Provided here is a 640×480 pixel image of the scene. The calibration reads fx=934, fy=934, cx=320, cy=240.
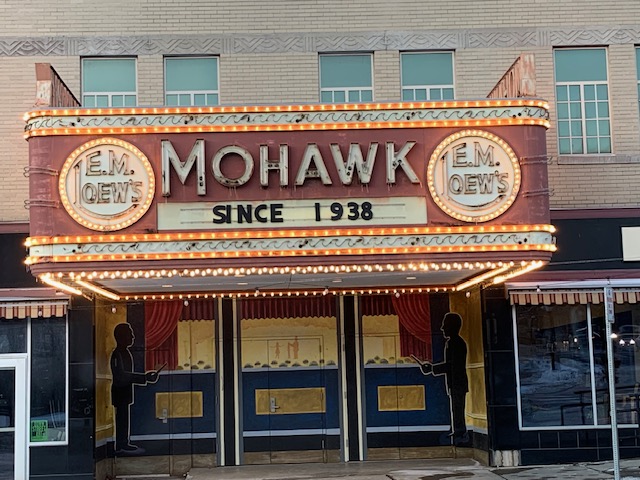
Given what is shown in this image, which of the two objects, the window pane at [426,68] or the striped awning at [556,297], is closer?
the striped awning at [556,297]

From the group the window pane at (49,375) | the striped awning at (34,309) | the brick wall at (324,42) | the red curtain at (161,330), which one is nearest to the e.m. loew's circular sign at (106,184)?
the striped awning at (34,309)

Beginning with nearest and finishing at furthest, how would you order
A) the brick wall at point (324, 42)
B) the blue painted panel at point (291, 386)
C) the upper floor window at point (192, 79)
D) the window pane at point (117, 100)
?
1. the brick wall at point (324, 42)
2. the window pane at point (117, 100)
3. the upper floor window at point (192, 79)
4. the blue painted panel at point (291, 386)

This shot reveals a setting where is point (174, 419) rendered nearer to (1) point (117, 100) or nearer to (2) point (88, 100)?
(1) point (117, 100)

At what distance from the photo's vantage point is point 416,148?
13594mm

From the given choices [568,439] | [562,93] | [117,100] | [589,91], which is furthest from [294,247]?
[589,91]

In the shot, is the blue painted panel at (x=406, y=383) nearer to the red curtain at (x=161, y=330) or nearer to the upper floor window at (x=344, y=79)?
the red curtain at (x=161, y=330)

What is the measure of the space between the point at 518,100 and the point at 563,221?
389cm

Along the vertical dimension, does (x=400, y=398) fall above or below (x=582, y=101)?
below

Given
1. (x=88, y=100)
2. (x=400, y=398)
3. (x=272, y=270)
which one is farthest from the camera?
(x=400, y=398)

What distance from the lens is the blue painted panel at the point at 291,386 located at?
1780 centimetres

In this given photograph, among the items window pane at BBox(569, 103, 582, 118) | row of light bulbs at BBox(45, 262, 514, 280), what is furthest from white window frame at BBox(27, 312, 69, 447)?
window pane at BBox(569, 103, 582, 118)

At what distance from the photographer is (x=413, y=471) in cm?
1639

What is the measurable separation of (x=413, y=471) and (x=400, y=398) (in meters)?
1.87

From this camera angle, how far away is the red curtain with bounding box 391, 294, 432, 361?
18.1 m
